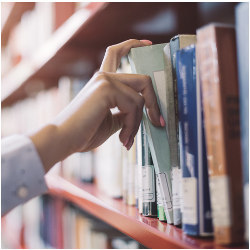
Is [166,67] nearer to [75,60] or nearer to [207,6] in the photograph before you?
[207,6]

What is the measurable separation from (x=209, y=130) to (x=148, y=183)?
0.76ft

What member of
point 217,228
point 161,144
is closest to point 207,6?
point 161,144

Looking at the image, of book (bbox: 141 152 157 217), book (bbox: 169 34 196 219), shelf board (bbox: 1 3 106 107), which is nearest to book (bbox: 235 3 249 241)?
book (bbox: 169 34 196 219)

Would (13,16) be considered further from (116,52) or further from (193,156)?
(193,156)

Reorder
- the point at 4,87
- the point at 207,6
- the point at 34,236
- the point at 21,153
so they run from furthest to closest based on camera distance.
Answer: the point at 4,87
the point at 34,236
the point at 207,6
the point at 21,153

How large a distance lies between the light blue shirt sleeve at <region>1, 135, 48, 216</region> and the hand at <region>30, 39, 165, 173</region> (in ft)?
0.05

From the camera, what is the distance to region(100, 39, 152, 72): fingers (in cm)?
71

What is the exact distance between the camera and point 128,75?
643mm

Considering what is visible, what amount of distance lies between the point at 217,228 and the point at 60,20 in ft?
4.16

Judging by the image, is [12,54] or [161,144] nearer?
[161,144]

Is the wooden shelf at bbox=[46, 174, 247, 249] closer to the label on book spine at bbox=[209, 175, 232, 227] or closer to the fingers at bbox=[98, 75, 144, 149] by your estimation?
the label on book spine at bbox=[209, 175, 232, 227]

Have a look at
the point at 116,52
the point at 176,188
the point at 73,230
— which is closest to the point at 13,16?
the point at 73,230

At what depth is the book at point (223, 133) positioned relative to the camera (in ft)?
1.54

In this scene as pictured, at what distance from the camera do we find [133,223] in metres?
0.68
